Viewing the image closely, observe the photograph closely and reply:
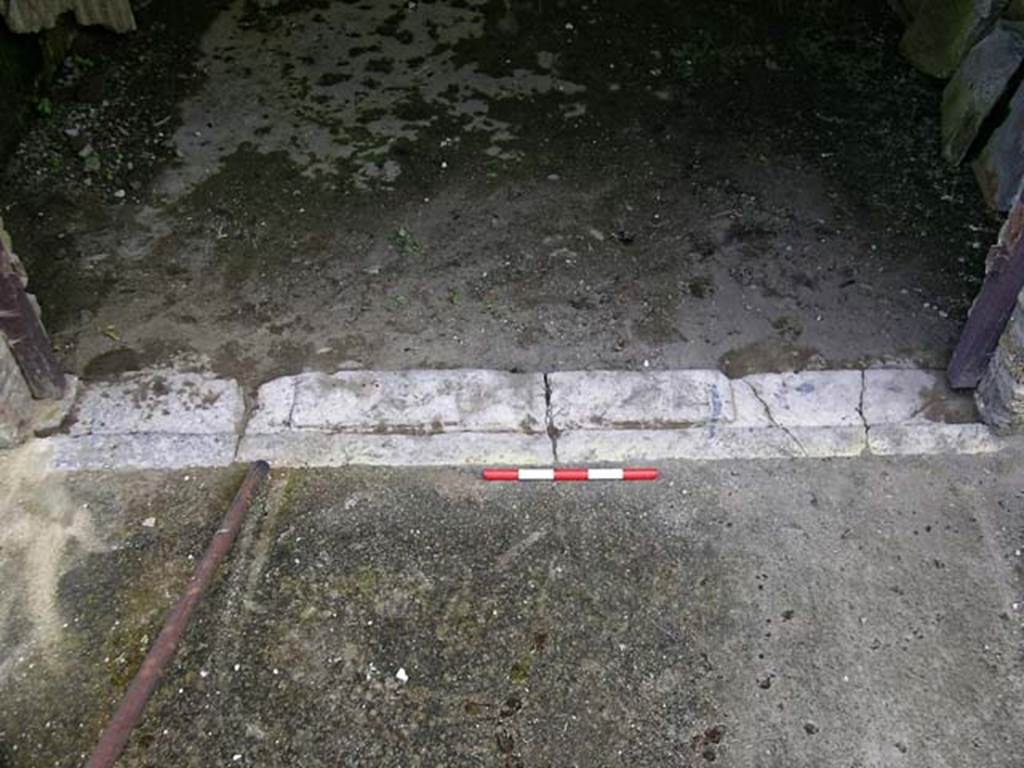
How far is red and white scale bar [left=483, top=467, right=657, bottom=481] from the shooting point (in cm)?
380

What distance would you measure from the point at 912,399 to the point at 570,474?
153cm

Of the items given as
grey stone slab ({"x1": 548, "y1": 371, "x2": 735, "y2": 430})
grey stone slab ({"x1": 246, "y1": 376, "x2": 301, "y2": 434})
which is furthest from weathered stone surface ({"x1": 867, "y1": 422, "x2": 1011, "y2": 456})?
grey stone slab ({"x1": 246, "y1": 376, "x2": 301, "y2": 434})

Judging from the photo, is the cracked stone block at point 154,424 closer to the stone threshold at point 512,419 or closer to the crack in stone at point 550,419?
the stone threshold at point 512,419

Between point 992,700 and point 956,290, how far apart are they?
2.12 metres

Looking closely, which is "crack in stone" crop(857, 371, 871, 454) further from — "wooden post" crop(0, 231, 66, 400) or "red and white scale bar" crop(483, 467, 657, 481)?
"wooden post" crop(0, 231, 66, 400)

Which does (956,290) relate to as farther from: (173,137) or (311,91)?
(173,137)

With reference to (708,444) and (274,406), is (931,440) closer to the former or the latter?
(708,444)

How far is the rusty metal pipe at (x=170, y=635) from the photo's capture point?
9.89ft

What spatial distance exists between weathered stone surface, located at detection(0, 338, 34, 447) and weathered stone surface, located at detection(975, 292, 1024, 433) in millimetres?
3929

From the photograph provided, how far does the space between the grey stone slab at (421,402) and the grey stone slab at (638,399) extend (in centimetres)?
10

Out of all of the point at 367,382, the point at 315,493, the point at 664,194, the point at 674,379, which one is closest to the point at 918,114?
the point at 664,194

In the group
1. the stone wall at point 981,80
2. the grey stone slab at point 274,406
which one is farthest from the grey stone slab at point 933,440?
the grey stone slab at point 274,406

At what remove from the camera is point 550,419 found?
400cm

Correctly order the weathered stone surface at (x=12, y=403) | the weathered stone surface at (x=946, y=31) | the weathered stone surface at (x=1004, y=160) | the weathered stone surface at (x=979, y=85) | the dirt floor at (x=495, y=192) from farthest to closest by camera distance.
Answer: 1. the weathered stone surface at (x=946, y=31)
2. the weathered stone surface at (x=979, y=85)
3. the weathered stone surface at (x=1004, y=160)
4. the dirt floor at (x=495, y=192)
5. the weathered stone surface at (x=12, y=403)
